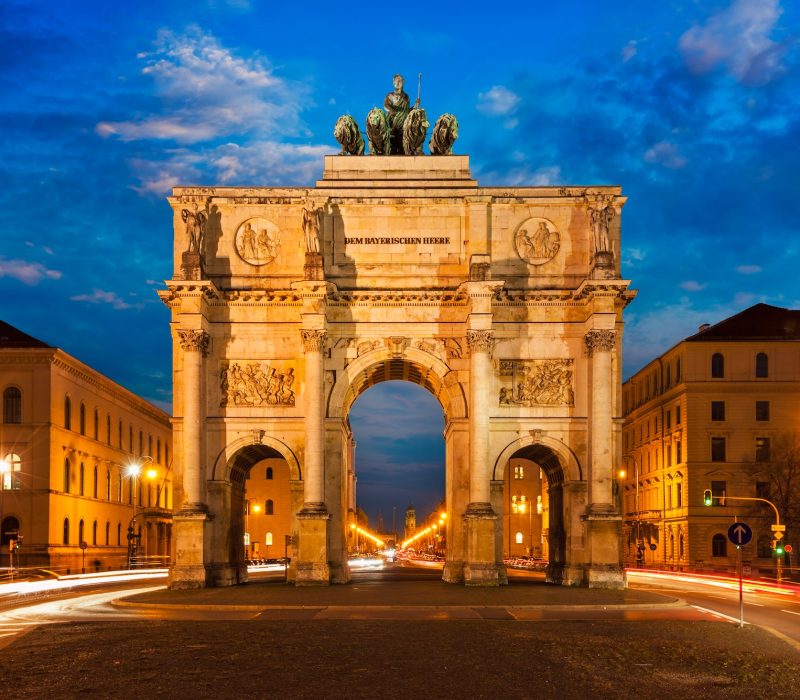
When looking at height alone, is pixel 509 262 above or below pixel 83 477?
above

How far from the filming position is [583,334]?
38.7 meters

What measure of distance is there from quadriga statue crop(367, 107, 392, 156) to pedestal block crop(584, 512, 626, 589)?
651 inches

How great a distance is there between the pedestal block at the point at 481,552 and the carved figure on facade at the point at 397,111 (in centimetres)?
1513

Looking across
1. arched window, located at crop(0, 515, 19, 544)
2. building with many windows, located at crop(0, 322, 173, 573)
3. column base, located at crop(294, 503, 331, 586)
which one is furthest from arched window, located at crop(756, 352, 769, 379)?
arched window, located at crop(0, 515, 19, 544)

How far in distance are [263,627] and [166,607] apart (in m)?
7.16

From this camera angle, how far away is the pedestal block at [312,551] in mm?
36062

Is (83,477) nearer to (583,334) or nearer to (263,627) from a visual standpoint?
(583,334)

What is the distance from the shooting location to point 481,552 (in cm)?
3631

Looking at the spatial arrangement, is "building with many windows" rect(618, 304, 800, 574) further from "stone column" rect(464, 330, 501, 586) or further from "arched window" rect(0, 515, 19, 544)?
"arched window" rect(0, 515, 19, 544)

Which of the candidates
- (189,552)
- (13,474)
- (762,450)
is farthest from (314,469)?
(762,450)

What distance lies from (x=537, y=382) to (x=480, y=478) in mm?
4452

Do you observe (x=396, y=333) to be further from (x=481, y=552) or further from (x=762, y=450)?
(x=762, y=450)

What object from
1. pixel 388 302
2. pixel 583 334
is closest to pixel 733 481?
pixel 583 334

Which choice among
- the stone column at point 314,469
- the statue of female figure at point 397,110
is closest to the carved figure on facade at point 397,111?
the statue of female figure at point 397,110
